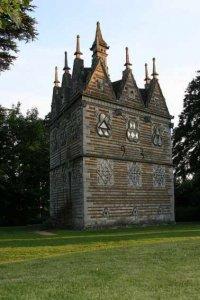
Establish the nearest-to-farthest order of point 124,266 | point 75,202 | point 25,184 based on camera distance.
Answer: point 124,266 < point 75,202 < point 25,184

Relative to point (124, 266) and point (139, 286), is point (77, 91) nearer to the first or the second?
point (124, 266)

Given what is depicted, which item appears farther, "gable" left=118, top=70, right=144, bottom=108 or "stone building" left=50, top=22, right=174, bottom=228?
"gable" left=118, top=70, right=144, bottom=108

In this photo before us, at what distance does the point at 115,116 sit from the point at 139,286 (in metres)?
24.3

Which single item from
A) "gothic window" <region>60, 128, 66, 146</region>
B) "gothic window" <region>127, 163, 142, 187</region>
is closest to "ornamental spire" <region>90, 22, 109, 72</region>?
"gothic window" <region>60, 128, 66, 146</region>

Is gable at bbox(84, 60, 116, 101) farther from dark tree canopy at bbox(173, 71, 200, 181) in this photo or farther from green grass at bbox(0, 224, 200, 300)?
green grass at bbox(0, 224, 200, 300)

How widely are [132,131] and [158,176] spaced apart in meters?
4.43

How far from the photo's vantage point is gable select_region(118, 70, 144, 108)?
34.1 meters

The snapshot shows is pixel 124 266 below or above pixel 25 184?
below

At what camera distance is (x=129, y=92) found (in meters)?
34.7

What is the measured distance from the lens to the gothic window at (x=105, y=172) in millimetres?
31078

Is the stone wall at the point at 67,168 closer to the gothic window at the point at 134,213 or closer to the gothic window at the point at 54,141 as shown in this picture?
the gothic window at the point at 54,141

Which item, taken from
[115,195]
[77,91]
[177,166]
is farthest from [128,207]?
[177,166]

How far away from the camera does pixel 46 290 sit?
9102mm

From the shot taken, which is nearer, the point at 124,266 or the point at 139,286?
the point at 139,286
